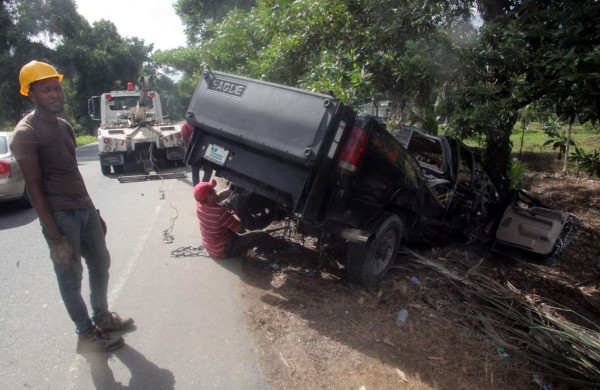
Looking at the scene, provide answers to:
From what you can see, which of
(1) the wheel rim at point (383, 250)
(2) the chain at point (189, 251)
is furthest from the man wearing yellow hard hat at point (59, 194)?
(1) the wheel rim at point (383, 250)

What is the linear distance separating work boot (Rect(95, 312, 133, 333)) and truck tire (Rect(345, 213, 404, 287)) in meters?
2.12

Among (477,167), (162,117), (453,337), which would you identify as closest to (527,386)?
(453,337)

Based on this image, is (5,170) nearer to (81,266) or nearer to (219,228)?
(219,228)

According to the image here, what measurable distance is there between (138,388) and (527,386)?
2.94m

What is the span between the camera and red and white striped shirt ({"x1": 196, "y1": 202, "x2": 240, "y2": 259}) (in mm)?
4699

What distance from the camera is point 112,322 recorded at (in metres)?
3.46

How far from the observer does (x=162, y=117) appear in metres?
14.4

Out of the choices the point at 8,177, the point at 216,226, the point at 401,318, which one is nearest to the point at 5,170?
the point at 8,177

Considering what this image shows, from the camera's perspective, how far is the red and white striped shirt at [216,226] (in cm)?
470

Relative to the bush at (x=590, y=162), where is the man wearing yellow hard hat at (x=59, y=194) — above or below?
below

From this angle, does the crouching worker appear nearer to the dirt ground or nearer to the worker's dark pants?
the dirt ground

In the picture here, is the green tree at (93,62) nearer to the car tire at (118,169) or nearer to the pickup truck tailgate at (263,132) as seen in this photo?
the car tire at (118,169)

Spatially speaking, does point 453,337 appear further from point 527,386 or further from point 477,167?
point 477,167

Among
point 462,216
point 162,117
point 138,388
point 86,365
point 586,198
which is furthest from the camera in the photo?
point 162,117
